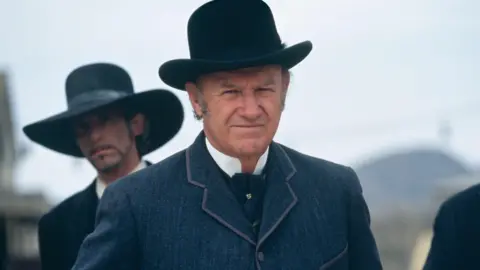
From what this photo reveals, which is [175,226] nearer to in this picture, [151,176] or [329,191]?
[151,176]

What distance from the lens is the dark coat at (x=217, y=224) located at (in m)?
5.32

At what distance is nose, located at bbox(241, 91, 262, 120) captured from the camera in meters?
5.29

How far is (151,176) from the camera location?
552cm

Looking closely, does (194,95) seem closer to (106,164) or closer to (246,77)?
(246,77)

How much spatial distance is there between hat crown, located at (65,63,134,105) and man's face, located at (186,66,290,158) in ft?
8.43

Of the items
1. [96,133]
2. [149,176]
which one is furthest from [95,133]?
[149,176]

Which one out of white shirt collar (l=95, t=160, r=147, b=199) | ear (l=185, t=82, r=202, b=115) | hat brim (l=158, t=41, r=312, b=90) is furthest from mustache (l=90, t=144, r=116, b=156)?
ear (l=185, t=82, r=202, b=115)

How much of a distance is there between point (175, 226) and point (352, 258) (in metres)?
0.75

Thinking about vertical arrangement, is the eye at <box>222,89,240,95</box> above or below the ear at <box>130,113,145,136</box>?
above

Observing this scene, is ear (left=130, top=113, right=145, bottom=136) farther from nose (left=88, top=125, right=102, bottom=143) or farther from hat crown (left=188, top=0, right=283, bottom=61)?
hat crown (left=188, top=0, right=283, bottom=61)

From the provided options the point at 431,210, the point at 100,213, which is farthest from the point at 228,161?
the point at 431,210

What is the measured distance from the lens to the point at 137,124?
7.73 meters

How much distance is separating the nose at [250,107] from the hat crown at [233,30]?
20 cm

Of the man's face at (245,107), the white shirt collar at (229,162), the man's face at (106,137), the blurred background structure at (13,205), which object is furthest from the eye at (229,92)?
the blurred background structure at (13,205)
